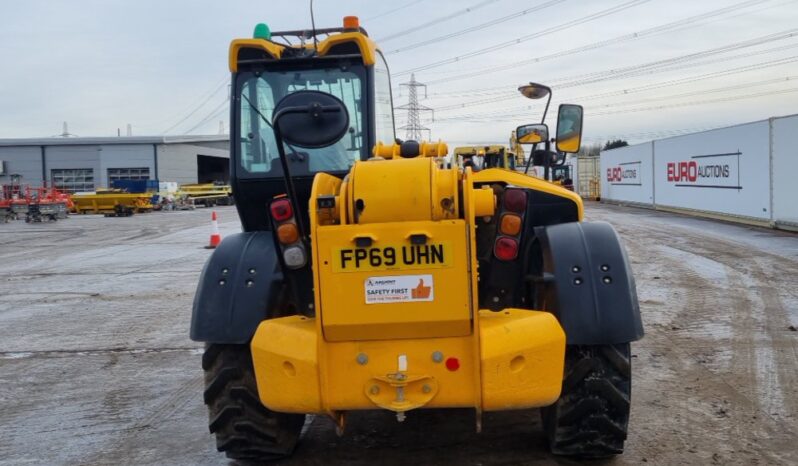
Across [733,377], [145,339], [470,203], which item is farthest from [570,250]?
[145,339]

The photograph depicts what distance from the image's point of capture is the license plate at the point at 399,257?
137 inches

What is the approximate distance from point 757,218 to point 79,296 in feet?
55.1

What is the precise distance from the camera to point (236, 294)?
13.3 ft

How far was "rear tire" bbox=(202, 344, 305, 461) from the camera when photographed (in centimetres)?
413

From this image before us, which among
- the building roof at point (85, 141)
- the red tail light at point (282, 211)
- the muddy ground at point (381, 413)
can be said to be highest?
the building roof at point (85, 141)

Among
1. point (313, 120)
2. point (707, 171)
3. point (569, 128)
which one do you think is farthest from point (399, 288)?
point (707, 171)

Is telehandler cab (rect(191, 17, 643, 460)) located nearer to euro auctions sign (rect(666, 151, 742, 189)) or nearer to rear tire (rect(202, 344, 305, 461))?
rear tire (rect(202, 344, 305, 461))

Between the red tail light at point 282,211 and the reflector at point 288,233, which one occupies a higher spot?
the red tail light at point 282,211

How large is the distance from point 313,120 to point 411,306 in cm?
102

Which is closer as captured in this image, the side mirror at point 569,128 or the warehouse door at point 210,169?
the side mirror at point 569,128

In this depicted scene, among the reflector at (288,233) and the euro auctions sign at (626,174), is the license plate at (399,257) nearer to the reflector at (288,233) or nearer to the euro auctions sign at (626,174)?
the reflector at (288,233)

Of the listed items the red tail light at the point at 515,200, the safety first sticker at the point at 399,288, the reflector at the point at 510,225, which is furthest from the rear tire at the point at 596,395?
the safety first sticker at the point at 399,288

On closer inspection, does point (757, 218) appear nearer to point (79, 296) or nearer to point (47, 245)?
point (79, 296)

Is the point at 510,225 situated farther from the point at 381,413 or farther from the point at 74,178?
the point at 74,178
